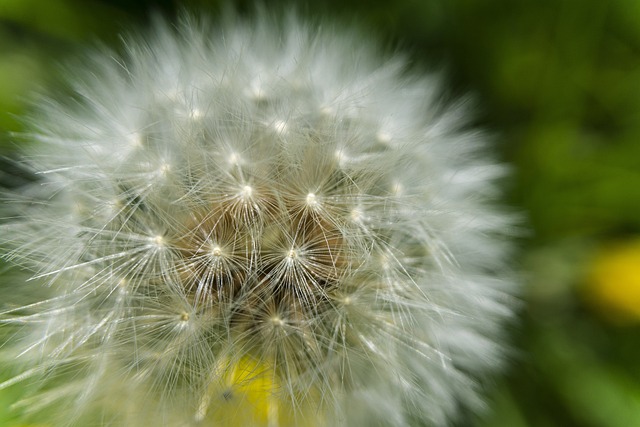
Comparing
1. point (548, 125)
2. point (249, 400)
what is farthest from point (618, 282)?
point (249, 400)

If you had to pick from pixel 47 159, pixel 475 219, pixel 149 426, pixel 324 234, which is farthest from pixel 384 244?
pixel 47 159

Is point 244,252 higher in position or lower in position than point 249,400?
higher

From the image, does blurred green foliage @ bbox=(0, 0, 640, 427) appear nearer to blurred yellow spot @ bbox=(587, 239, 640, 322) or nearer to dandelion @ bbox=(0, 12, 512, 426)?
blurred yellow spot @ bbox=(587, 239, 640, 322)

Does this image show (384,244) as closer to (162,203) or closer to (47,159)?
(162,203)

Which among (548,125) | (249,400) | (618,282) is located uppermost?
(548,125)

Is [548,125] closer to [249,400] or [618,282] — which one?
[618,282]

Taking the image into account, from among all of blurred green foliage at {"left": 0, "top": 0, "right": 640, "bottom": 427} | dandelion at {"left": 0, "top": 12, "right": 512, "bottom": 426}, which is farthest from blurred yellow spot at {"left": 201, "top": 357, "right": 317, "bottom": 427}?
blurred green foliage at {"left": 0, "top": 0, "right": 640, "bottom": 427}
